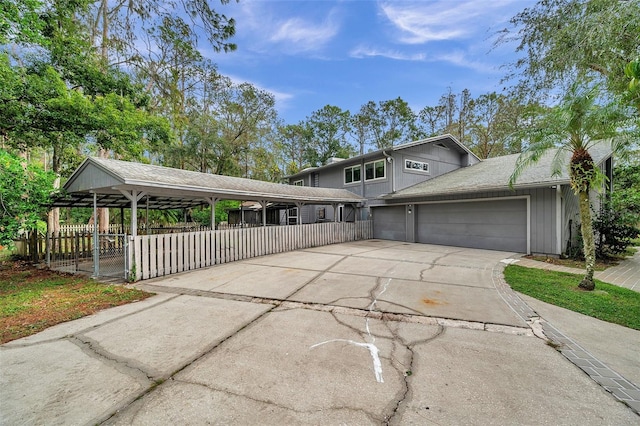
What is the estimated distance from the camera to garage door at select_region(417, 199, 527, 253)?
10344 millimetres

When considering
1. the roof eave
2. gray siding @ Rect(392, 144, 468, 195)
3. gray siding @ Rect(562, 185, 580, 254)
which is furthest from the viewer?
gray siding @ Rect(392, 144, 468, 195)

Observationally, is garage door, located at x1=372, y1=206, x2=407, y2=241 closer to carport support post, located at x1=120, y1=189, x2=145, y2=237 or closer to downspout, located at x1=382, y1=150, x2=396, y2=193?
downspout, located at x1=382, y1=150, x2=396, y2=193

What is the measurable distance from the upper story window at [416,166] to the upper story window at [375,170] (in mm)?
1311

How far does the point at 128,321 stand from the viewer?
399 centimetres

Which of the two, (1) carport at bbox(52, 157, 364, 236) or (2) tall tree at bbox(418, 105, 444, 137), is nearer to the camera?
(1) carport at bbox(52, 157, 364, 236)

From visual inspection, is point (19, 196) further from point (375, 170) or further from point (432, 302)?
point (375, 170)

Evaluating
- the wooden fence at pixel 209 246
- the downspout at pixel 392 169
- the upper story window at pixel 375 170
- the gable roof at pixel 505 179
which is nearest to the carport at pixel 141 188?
the wooden fence at pixel 209 246

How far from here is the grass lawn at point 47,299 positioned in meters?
3.96

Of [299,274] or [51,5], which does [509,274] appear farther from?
[51,5]

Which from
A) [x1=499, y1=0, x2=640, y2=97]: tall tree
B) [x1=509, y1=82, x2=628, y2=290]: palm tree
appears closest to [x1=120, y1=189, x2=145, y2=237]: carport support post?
[x1=509, y1=82, x2=628, y2=290]: palm tree

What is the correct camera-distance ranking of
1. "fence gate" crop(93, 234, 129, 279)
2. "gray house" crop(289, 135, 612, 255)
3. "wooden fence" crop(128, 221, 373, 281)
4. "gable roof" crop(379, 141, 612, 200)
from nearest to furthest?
1. "wooden fence" crop(128, 221, 373, 281)
2. "fence gate" crop(93, 234, 129, 279)
3. "gable roof" crop(379, 141, 612, 200)
4. "gray house" crop(289, 135, 612, 255)

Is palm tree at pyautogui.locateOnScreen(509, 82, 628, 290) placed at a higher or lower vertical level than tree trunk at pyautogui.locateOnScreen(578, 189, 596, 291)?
higher

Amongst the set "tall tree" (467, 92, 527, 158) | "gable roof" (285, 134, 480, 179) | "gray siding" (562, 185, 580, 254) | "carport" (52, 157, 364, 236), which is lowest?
"gray siding" (562, 185, 580, 254)

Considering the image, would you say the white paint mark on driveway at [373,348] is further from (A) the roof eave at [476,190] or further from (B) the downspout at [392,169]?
(B) the downspout at [392,169]
